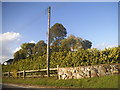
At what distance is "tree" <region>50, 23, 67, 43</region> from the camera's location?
36.2 metres

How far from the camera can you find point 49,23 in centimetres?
1858

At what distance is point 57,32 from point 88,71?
23.4m

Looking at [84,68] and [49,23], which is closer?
[84,68]

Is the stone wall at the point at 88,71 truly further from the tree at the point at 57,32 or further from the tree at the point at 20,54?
the tree at the point at 20,54

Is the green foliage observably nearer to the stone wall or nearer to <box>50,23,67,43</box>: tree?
the stone wall

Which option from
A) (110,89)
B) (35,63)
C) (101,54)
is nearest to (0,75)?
(35,63)

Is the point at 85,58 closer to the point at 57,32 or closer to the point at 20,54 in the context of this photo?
the point at 57,32

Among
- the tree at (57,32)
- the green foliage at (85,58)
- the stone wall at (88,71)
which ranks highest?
the tree at (57,32)

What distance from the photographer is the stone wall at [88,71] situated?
12.5m

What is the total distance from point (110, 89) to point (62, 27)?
27.3m

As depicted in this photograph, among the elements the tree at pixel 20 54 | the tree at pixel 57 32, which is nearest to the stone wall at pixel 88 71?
the tree at pixel 57 32

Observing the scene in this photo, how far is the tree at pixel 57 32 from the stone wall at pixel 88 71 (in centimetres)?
2088

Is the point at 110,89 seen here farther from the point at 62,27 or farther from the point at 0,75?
the point at 62,27

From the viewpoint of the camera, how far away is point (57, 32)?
36.3m
